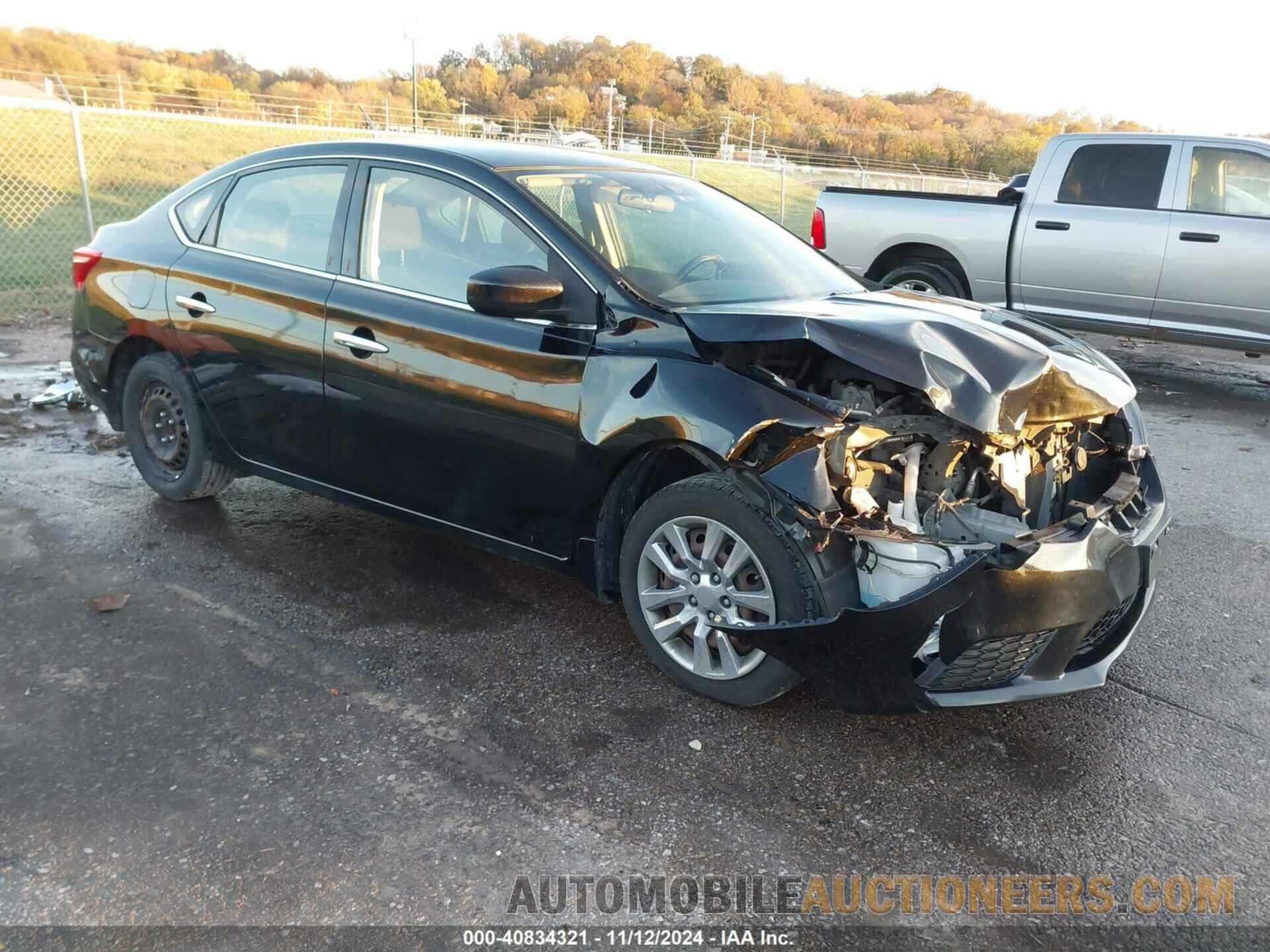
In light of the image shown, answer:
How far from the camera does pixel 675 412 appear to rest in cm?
314

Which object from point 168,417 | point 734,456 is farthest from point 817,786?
point 168,417

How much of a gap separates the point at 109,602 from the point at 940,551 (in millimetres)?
3149

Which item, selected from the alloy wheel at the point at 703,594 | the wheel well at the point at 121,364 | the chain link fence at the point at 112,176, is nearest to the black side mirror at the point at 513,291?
the alloy wheel at the point at 703,594

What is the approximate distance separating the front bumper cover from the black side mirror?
4.23 ft

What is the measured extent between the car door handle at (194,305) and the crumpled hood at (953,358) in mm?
2319

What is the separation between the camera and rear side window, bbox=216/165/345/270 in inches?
162

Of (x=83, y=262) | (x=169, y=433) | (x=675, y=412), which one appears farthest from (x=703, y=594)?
(x=83, y=262)

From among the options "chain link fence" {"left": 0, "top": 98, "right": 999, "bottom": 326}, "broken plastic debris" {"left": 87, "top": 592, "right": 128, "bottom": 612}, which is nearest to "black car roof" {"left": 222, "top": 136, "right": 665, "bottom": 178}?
"broken plastic debris" {"left": 87, "top": 592, "right": 128, "bottom": 612}

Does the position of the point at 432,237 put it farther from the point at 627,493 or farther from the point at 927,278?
the point at 927,278

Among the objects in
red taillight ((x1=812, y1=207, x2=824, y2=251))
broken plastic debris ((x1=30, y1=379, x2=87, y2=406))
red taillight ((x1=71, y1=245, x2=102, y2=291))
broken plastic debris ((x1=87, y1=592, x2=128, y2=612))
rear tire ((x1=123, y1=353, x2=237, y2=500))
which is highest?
red taillight ((x1=812, y1=207, x2=824, y2=251))

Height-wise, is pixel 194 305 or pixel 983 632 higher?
pixel 194 305

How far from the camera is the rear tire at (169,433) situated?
465 cm

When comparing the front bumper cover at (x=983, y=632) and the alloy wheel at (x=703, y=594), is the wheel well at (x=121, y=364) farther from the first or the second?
the front bumper cover at (x=983, y=632)

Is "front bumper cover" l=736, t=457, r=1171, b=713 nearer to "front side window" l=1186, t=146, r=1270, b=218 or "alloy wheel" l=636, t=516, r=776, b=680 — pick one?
"alloy wheel" l=636, t=516, r=776, b=680
